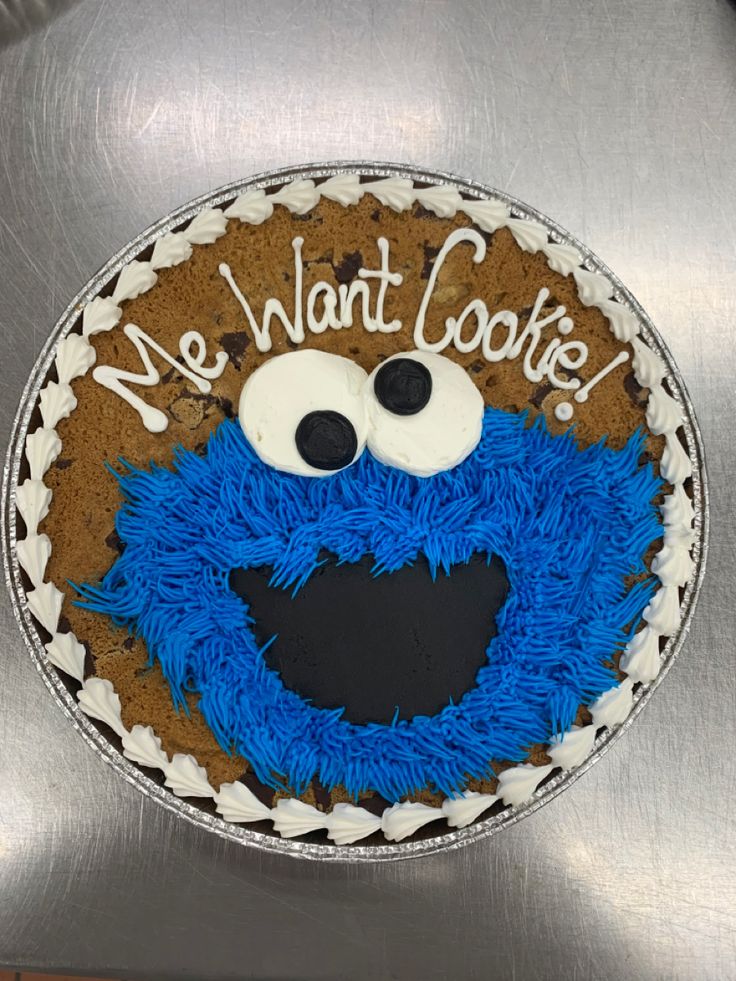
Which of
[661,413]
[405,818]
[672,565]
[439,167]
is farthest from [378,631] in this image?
[439,167]

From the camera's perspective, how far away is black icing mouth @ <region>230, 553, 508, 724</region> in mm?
1261

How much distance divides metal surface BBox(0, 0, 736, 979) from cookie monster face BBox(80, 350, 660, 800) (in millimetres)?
353

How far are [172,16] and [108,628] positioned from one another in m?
1.22

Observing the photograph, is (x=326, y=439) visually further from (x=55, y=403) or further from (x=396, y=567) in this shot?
(x=55, y=403)

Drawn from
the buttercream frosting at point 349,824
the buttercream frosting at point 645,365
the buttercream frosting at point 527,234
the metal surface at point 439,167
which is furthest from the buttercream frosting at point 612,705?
the buttercream frosting at point 527,234

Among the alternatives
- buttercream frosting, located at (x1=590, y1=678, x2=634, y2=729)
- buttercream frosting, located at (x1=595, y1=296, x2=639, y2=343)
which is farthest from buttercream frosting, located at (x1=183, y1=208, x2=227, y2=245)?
buttercream frosting, located at (x1=590, y1=678, x2=634, y2=729)

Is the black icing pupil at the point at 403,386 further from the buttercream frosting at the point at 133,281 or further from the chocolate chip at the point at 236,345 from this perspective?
the buttercream frosting at the point at 133,281

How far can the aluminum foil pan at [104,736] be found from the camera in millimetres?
1246

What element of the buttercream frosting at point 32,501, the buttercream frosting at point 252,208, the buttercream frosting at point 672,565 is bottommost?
the buttercream frosting at point 32,501

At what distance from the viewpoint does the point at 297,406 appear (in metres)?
1.20

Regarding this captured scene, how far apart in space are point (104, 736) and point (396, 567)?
0.57m

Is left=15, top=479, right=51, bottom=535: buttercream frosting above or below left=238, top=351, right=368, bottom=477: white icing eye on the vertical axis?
below

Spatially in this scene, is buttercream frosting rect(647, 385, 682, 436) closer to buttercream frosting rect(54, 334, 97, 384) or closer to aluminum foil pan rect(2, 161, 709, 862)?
aluminum foil pan rect(2, 161, 709, 862)

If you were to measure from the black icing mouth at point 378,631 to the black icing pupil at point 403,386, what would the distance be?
273 millimetres
